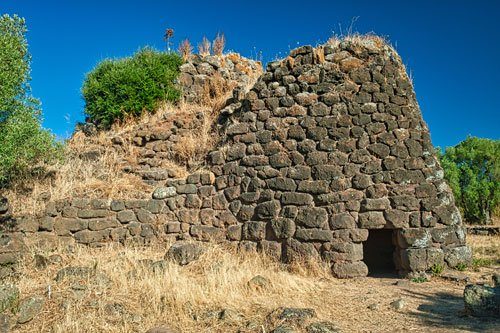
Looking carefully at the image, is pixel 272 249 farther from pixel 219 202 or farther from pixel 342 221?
pixel 219 202

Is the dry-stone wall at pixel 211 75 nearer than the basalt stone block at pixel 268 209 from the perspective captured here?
No

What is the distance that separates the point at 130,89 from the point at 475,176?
56.6 ft

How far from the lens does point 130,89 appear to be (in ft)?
38.3

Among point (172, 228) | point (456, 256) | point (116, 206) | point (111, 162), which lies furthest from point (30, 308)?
point (456, 256)

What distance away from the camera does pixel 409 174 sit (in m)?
7.83

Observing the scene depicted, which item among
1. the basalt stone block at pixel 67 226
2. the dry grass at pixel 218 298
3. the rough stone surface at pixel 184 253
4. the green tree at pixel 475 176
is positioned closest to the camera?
the dry grass at pixel 218 298

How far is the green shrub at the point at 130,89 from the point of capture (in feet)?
38.3

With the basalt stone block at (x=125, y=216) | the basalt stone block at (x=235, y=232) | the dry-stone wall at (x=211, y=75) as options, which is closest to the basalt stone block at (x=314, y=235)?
the basalt stone block at (x=235, y=232)

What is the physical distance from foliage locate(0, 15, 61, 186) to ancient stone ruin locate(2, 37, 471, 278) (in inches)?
55.1

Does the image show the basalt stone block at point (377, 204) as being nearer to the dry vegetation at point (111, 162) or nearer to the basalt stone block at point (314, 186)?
the basalt stone block at point (314, 186)

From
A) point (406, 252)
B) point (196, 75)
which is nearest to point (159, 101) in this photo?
point (196, 75)

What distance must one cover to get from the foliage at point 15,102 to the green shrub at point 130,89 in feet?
10.3

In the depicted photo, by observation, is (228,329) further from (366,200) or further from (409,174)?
(409,174)

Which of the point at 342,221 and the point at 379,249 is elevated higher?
the point at 342,221
